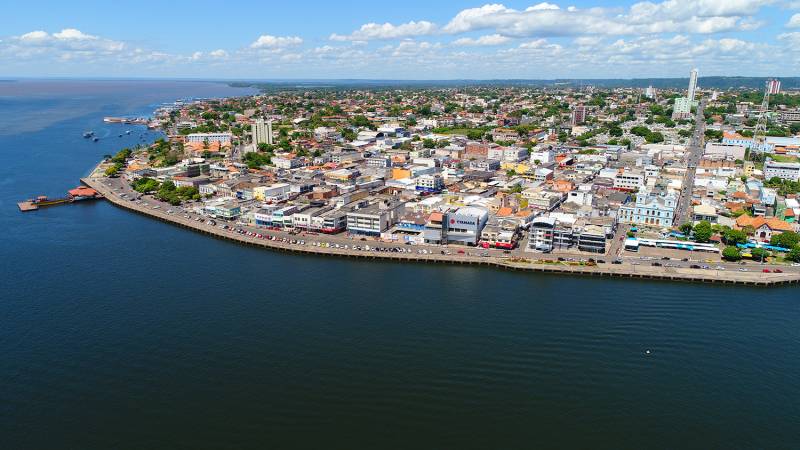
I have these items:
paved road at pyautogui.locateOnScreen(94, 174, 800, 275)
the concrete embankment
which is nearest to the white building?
paved road at pyautogui.locateOnScreen(94, 174, 800, 275)

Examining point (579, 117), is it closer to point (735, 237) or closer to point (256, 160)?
point (256, 160)

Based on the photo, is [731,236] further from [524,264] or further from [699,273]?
[524,264]

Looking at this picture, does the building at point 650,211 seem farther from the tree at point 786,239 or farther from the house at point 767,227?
the tree at point 786,239

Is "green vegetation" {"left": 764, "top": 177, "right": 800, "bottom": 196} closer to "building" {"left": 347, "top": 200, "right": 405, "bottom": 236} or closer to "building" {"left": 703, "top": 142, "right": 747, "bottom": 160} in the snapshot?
"building" {"left": 703, "top": 142, "right": 747, "bottom": 160}

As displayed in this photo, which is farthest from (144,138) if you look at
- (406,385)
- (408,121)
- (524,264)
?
(406,385)

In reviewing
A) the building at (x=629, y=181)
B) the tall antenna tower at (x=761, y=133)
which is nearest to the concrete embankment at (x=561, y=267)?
the building at (x=629, y=181)

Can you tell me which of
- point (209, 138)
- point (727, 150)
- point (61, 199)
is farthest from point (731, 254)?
point (209, 138)
